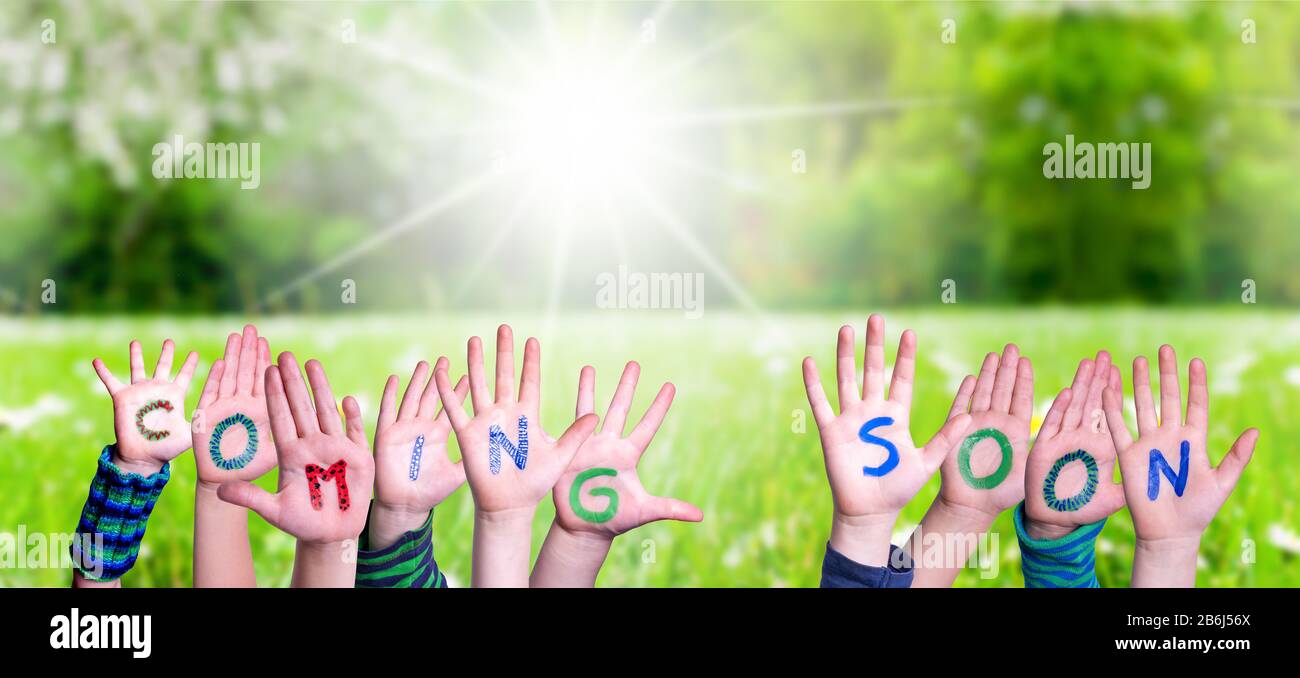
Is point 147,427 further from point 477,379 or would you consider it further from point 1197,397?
point 1197,397

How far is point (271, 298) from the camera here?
6.63 metres

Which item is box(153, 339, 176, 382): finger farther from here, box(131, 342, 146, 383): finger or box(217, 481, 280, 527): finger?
box(217, 481, 280, 527): finger

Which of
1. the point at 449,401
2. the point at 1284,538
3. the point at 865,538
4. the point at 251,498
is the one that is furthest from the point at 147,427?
the point at 1284,538

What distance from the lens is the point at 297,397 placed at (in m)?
1.94

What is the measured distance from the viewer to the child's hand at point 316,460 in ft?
6.20

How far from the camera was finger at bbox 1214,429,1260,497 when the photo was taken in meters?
1.93

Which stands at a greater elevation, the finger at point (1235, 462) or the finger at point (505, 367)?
the finger at point (505, 367)

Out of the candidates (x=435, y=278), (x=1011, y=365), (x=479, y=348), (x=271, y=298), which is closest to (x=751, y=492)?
(x=1011, y=365)

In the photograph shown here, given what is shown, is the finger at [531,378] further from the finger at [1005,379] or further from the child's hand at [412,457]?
the finger at [1005,379]

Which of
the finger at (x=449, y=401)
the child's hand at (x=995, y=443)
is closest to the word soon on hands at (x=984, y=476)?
the child's hand at (x=995, y=443)

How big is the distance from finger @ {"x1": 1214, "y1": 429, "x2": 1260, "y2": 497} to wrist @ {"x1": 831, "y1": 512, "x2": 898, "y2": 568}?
667mm

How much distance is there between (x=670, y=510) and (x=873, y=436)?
1.41ft

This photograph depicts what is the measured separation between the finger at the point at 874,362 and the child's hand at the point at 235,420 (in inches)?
52.4

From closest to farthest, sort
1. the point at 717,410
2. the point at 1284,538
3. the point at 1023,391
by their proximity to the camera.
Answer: the point at 1023,391, the point at 1284,538, the point at 717,410
